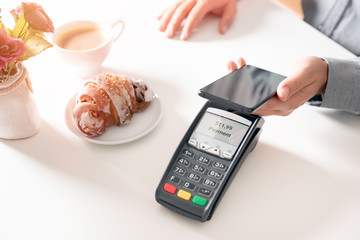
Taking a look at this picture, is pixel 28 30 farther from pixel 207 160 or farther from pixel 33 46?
pixel 207 160

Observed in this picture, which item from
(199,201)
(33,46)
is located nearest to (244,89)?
(199,201)

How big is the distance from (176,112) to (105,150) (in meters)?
0.15

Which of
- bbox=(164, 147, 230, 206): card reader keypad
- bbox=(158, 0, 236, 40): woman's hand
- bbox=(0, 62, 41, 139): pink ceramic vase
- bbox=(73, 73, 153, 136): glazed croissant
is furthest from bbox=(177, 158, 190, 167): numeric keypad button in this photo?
bbox=(158, 0, 236, 40): woman's hand

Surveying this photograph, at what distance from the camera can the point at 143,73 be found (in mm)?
824

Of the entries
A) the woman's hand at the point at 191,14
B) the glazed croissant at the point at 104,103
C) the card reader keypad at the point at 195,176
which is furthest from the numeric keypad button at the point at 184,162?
the woman's hand at the point at 191,14

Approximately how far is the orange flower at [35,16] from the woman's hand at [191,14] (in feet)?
1.17

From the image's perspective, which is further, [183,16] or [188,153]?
[183,16]

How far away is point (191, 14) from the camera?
3.06 feet

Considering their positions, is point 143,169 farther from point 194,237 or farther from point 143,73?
point 143,73

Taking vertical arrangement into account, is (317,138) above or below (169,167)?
above

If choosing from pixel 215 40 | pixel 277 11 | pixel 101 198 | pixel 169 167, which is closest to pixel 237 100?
pixel 169 167

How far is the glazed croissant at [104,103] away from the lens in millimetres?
647

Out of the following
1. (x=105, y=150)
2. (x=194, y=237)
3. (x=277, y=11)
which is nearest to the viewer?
(x=194, y=237)

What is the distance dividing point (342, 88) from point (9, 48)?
0.55 meters
